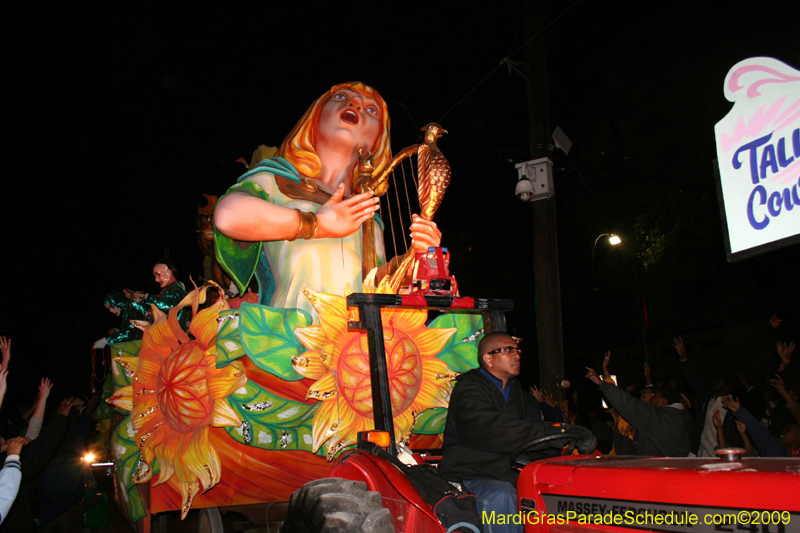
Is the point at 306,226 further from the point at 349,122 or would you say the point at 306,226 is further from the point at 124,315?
the point at 124,315

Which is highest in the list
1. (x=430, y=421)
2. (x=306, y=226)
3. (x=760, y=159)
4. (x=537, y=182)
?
(x=537, y=182)

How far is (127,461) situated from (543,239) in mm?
5435

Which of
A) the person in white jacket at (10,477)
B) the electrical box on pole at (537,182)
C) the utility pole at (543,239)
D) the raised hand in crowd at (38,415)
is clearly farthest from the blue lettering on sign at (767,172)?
the raised hand in crowd at (38,415)

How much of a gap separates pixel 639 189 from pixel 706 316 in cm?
474

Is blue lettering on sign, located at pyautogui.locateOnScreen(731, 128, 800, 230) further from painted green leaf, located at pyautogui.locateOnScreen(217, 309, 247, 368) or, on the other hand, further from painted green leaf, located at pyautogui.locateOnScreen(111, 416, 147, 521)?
painted green leaf, located at pyautogui.locateOnScreen(111, 416, 147, 521)

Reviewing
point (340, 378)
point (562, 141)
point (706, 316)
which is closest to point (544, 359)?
point (562, 141)

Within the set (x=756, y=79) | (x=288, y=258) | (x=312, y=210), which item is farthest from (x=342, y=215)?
(x=756, y=79)

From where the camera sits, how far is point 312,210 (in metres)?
4.38

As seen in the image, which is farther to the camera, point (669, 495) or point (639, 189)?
point (639, 189)

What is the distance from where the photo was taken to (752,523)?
73.5 inches

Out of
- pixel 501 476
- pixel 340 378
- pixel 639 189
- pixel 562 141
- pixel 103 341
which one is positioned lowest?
pixel 501 476

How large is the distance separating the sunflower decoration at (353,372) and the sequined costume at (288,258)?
1.37 feet

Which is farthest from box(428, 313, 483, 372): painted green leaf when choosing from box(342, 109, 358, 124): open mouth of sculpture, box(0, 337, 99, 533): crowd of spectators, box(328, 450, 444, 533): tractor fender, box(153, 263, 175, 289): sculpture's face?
box(0, 337, 99, 533): crowd of spectators

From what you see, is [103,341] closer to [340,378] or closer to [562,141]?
[340,378]
